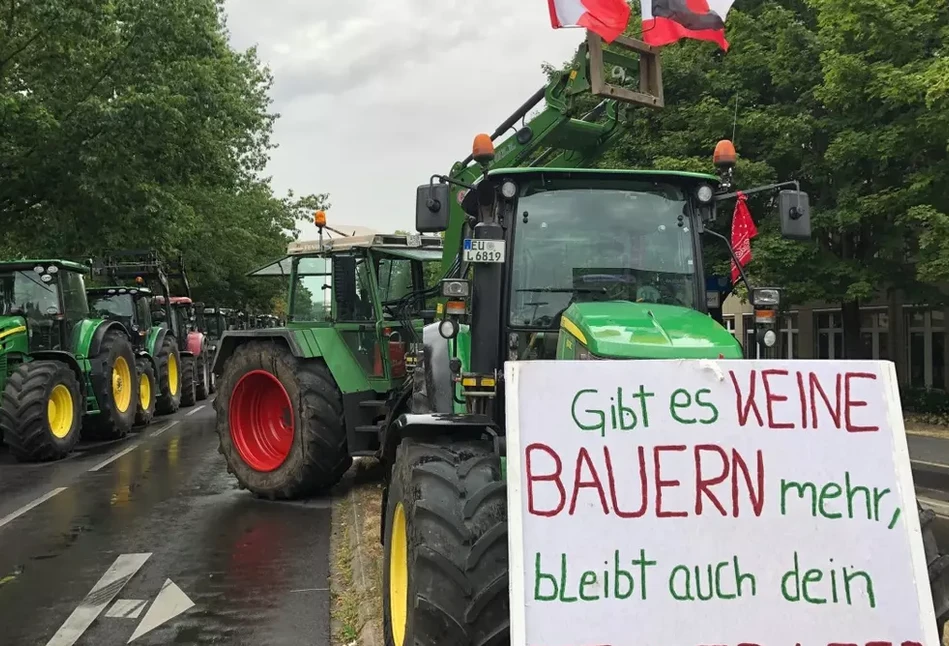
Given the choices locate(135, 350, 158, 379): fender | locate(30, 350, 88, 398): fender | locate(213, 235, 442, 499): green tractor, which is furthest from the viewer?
locate(135, 350, 158, 379): fender

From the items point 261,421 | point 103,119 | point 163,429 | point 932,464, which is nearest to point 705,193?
point 261,421

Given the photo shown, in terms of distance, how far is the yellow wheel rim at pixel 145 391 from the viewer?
14.7 meters

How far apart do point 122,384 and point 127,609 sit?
8.91 meters

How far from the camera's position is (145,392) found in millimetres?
14906

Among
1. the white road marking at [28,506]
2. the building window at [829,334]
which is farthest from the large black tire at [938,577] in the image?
the building window at [829,334]

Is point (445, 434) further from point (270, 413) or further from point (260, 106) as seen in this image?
point (260, 106)

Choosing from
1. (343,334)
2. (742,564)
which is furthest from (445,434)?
(343,334)

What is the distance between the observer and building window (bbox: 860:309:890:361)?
21.6 metres

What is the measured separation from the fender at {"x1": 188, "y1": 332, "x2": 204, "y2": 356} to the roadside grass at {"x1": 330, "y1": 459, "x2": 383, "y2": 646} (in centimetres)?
1288

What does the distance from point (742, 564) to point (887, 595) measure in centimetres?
52

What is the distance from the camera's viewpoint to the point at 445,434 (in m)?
4.09

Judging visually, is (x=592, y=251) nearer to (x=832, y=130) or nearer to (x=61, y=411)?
(x=61, y=411)

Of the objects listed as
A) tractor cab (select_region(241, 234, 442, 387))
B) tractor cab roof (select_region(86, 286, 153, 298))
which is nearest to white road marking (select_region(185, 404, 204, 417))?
tractor cab roof (select_region(86, 286, 153, 298))

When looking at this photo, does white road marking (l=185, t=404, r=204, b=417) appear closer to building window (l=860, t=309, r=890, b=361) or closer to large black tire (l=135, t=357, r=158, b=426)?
large black tire (l=135, t=357, r=158, b=426)
